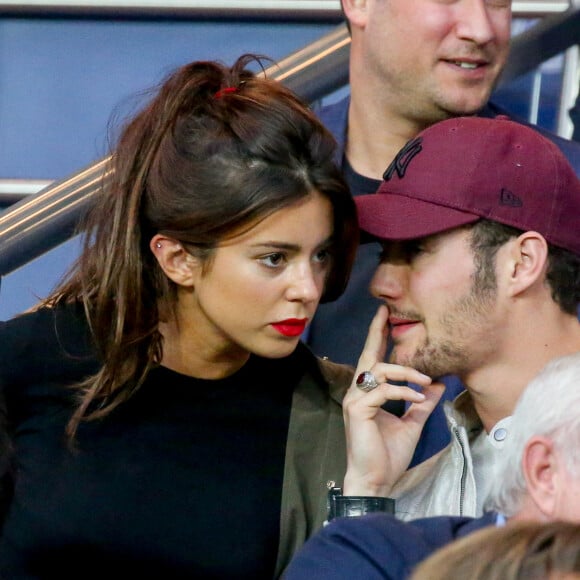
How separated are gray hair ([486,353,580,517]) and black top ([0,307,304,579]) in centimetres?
56

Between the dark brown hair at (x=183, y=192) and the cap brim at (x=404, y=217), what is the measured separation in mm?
54

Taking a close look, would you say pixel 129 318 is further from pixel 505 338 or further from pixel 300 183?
pixel 505 338

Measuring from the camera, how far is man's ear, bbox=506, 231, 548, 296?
2271mm

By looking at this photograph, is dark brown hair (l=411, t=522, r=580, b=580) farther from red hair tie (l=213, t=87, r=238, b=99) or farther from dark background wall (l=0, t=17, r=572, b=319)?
dark background wall (l=0, t=17, r=572, b=319)

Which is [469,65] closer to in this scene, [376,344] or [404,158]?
[404,158]

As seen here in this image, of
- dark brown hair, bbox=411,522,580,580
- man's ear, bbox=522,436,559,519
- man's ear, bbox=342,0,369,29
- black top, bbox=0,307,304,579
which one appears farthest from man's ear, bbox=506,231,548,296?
dark brown hair, bbox=411,522,580,580

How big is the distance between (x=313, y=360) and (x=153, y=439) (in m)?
0.34

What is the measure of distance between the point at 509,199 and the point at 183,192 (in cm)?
55

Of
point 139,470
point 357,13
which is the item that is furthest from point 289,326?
point 357,13

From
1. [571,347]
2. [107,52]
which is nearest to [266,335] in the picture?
[571,347]

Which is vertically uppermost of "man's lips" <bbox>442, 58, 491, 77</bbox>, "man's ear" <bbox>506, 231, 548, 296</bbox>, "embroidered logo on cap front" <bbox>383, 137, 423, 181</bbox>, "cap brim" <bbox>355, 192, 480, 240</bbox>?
"man's lips" <bbox>442, 58, 491, 77</bbox>

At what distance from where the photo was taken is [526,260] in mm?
2283

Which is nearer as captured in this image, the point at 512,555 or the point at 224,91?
the point at 512,555

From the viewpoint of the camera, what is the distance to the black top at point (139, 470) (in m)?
2.27
